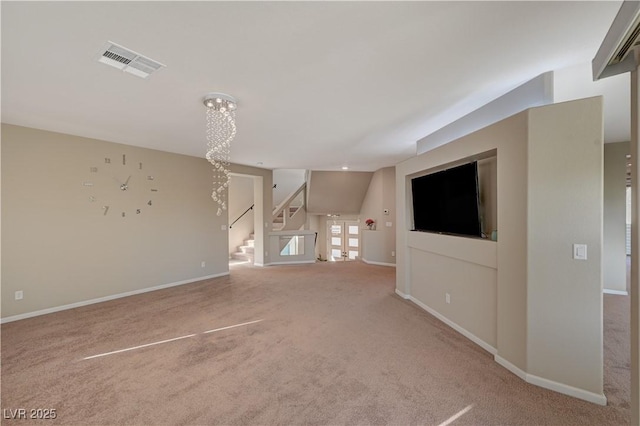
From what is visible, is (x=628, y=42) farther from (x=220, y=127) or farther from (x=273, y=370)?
(x=220, y=127)

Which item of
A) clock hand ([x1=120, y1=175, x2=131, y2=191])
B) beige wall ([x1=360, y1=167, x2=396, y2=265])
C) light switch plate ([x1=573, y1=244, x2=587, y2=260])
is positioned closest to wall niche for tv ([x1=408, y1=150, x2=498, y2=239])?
light switch plate ([x1=573, y1=244, x2=587, y2=260])

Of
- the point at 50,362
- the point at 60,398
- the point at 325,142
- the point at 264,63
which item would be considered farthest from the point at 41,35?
the point at 325,142

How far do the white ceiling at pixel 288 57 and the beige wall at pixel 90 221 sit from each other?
2.23 ft

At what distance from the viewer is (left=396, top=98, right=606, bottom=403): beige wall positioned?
210cm

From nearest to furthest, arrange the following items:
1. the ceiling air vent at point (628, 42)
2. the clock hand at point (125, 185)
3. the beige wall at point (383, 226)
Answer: the ceiling air vent at point (628, 42)
the clock hand at point (125, 185)
the beige wall at point (383, 226)

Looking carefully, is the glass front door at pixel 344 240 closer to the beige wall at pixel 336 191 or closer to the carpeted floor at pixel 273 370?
the beige wall at pixel 336 191

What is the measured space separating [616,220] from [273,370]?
21.3 ft

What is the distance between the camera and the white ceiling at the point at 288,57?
167cm

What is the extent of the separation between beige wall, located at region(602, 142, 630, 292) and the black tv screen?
3.85 meters

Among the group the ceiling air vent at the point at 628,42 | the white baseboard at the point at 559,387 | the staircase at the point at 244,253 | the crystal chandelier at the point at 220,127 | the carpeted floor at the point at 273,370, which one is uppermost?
the crystal chandelier at the point at 220,127

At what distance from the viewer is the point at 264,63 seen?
7.23 ft

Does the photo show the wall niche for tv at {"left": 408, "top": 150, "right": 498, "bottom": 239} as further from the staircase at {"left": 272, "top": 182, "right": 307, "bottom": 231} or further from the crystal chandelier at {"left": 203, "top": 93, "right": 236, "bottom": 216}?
the staircase at {"left": 272, "top": 182, "right": 307, "bottom": 231}

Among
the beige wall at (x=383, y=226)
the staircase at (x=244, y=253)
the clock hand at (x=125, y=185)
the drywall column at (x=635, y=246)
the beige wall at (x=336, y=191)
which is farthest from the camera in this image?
the beige wall at (x=336, y=191)

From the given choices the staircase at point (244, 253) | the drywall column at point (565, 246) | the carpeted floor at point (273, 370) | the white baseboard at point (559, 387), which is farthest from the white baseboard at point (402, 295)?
the staircase at point (244, 253)
